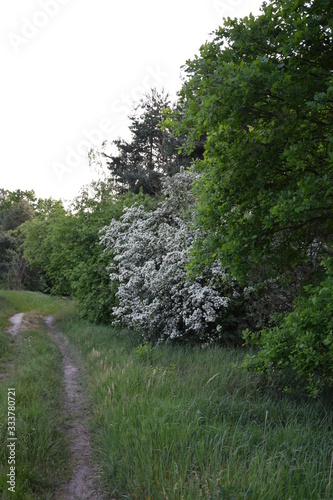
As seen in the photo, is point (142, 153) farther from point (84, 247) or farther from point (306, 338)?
point (306, 338)

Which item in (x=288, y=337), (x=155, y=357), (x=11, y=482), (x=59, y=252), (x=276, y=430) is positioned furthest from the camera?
(x=59, y=252)

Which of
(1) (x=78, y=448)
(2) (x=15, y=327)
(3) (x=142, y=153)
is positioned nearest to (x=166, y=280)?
(1) (x=78, y=448)

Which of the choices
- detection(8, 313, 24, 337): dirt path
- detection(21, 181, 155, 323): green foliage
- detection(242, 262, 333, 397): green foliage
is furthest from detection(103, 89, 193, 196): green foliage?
detection(242, 262, 333, 397): green foliage

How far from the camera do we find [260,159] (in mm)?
5297

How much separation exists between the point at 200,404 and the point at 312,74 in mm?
4532

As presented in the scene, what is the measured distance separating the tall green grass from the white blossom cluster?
247cm

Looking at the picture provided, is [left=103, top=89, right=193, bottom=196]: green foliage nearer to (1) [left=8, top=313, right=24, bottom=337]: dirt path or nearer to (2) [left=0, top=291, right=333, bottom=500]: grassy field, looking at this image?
(1) [left=8, top=313, right=24, bottom=337]: dirt path

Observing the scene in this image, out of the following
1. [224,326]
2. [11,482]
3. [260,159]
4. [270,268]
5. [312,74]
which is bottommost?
[11,482]

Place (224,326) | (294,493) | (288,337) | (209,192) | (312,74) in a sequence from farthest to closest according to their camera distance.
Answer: (224,326) < (209,192) < (288,337) < (312,74) < (294,493)

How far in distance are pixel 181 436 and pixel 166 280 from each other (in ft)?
19.6

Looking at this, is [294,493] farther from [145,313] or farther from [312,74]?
[145,313]

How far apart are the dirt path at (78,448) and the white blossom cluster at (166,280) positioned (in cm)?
269

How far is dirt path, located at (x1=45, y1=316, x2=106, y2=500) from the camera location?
148 inches

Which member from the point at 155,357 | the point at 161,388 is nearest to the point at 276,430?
the point at 161,388
